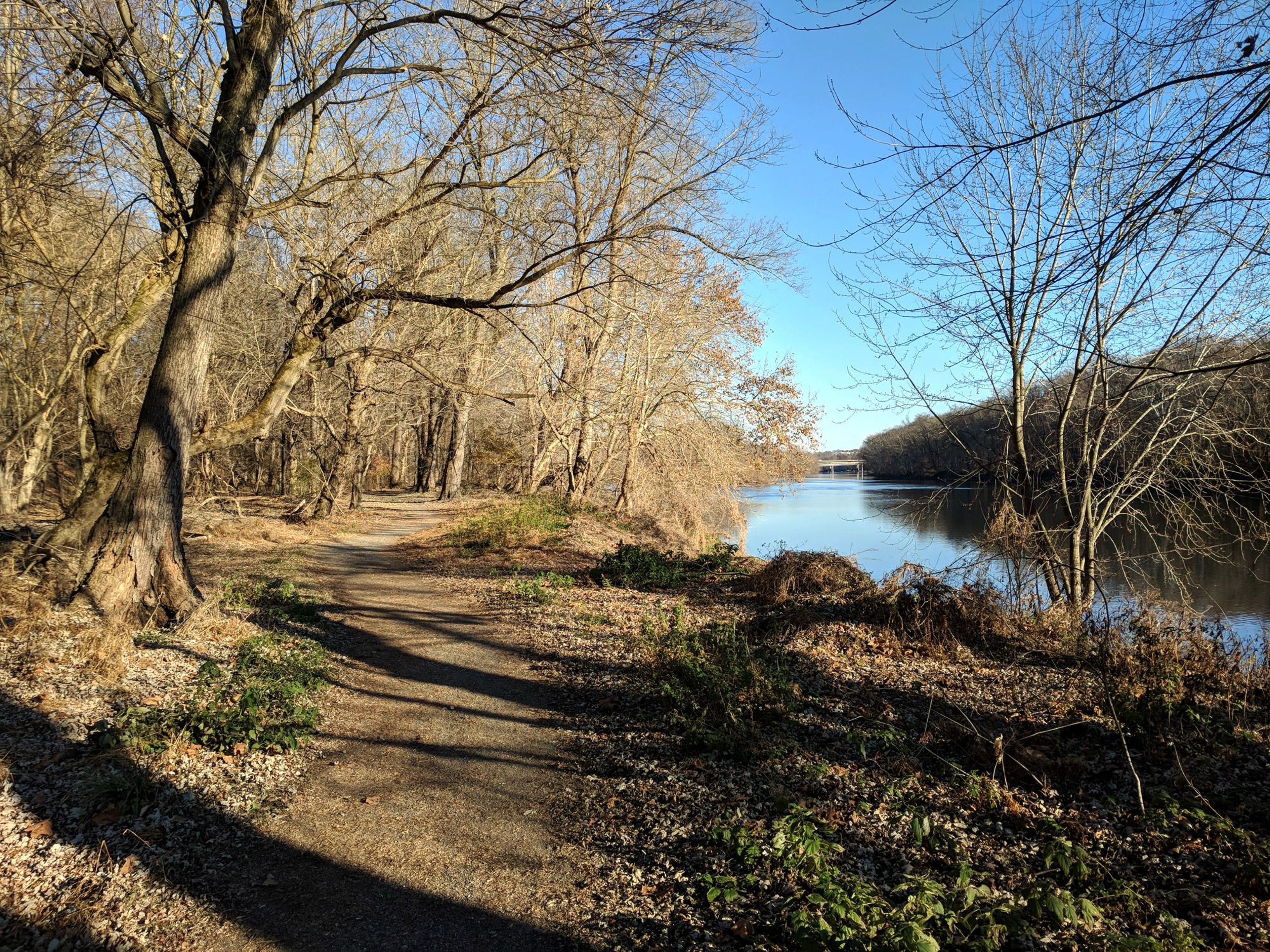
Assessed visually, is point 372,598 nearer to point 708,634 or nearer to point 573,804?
point 708,634

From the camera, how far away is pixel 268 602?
27.0 ft

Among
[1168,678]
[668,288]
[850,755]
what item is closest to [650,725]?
[850,755]

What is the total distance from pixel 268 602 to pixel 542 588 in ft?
11.1

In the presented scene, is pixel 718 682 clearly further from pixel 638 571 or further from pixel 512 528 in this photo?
pixel 512 528

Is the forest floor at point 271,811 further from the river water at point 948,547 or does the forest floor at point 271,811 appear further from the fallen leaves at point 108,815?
the river water at point 948,547

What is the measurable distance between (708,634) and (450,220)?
37.5ft

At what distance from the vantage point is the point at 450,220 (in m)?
15.0

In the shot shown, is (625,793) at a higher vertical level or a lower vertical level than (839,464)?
lower

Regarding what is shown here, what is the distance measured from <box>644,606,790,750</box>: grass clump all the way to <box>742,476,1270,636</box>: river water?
8.30 feet

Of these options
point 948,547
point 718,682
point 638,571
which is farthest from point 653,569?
point 948,547

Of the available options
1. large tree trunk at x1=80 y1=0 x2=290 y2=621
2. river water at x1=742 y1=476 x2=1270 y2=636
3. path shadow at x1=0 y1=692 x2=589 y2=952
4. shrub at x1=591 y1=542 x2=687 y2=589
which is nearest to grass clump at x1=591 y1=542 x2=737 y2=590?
shrub at x1=591 y1=542 x2=687 y2=589

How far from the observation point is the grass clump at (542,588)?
9.46m

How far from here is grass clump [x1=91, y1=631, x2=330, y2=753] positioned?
4.38 metres

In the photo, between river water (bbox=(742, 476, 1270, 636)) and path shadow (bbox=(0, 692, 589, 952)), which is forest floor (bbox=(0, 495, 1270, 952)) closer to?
path shadow (bbox=(0, 692, 589, 952))
